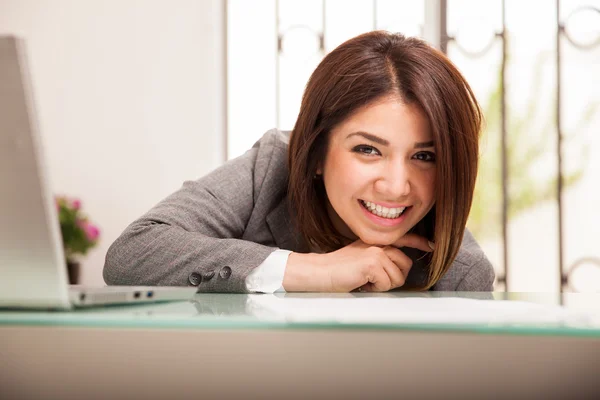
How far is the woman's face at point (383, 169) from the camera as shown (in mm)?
1246

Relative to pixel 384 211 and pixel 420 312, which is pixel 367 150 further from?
pixel 420 312

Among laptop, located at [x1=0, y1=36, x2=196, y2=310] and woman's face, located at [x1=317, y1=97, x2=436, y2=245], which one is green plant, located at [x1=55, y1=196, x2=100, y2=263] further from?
laptop, located at [x1=0, y1=36, x2=196, y2=310]

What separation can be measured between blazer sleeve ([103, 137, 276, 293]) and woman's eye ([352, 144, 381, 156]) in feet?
0.87

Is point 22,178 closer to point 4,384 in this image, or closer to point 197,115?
point 4,384

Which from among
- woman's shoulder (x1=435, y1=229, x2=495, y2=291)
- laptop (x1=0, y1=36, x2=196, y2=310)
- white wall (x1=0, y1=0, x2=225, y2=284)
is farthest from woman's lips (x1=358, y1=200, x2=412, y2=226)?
white wall (x1=0, y1=0, x2=225, y2=284)

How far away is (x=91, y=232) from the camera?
11.4 ft

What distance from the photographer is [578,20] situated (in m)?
3.42

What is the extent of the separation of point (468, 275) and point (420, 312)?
0.97 m

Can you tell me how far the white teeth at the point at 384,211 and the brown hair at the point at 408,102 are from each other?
7 cm

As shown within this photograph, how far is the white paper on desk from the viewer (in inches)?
19.7

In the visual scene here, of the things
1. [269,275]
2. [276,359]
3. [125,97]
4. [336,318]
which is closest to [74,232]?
[125,97]

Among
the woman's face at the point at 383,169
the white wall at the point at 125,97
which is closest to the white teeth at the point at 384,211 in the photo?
the woman's face at the point at 383,169

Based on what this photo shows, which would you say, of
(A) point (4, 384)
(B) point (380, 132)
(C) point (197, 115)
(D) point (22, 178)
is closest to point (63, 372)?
(A) point (4, 384)

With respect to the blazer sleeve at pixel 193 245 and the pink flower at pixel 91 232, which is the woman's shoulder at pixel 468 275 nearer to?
the blazer sleeve at pixel 193 245
